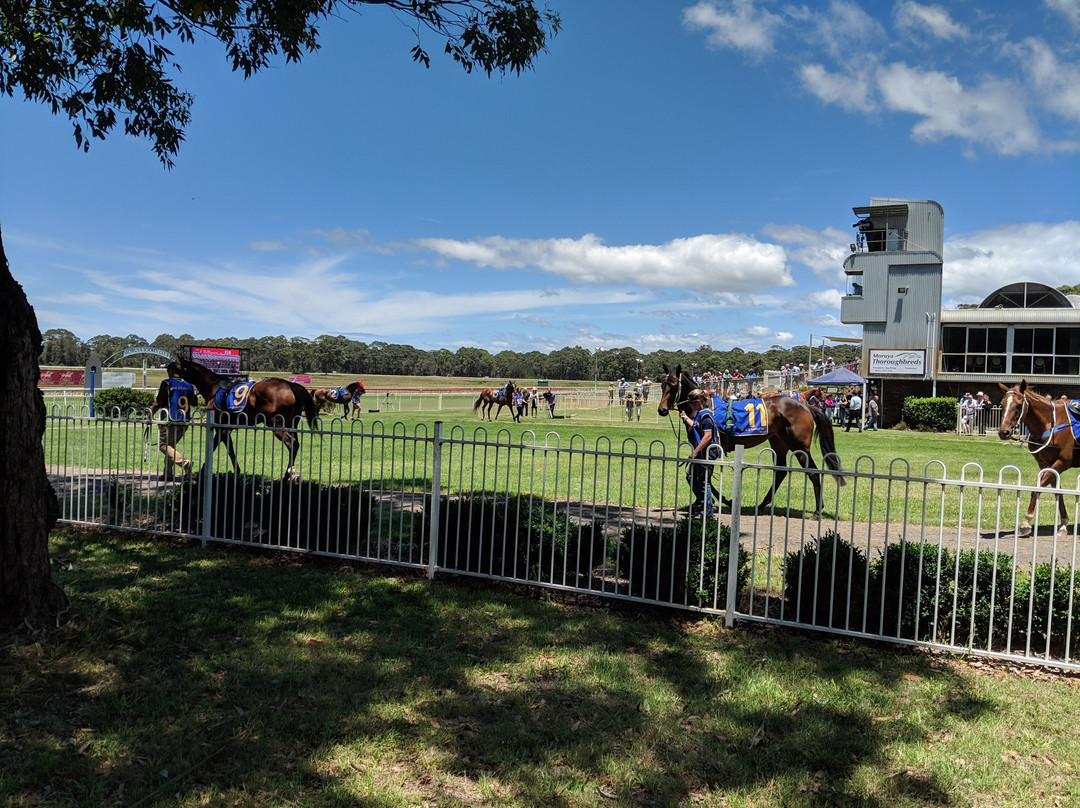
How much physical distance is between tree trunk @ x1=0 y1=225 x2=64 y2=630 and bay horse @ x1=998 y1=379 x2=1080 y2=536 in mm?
9801

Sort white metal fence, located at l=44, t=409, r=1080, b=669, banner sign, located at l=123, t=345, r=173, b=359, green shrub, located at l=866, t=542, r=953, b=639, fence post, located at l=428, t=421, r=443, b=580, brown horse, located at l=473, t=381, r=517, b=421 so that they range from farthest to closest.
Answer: banner sign, located at l=123, t=345, r=173, b=359
brown horse, located at l=473, t=381, r=517, b=421
fence post, located at l=428, t=421, r=443, b=580
green shrub, located at l=866, t=542, r=953, b=639
white metal fence, located at l=44, t=409, r=1080, b=669

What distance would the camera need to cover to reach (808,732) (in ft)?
12.8

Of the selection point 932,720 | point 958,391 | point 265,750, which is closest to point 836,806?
point 932,720

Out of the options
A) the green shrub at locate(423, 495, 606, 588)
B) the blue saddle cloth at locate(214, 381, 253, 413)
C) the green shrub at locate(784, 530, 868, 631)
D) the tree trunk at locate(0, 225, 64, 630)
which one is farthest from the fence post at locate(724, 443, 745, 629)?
the blue saddle cloth at locate(214, 381, 253, 413)

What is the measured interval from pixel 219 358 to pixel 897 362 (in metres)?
36.0

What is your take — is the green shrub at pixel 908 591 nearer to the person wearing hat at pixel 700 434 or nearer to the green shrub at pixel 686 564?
the green shrub at pixel 686 564

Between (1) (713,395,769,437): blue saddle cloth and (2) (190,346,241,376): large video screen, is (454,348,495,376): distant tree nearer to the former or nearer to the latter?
(2) (190,346,241,376): large video screen

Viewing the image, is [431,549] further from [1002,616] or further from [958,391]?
[958,391]

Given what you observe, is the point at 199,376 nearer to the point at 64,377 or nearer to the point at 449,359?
the point at 64,377

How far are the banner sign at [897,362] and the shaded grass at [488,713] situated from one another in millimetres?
33842

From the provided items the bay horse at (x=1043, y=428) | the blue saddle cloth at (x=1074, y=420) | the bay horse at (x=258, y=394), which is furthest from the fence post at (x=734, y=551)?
the bay horse at (x=258, y=394)

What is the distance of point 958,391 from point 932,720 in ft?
119

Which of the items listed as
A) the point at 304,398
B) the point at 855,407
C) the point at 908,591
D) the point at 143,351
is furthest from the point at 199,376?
the point at 143,351

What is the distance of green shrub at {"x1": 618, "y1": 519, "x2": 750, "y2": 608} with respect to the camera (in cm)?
568
